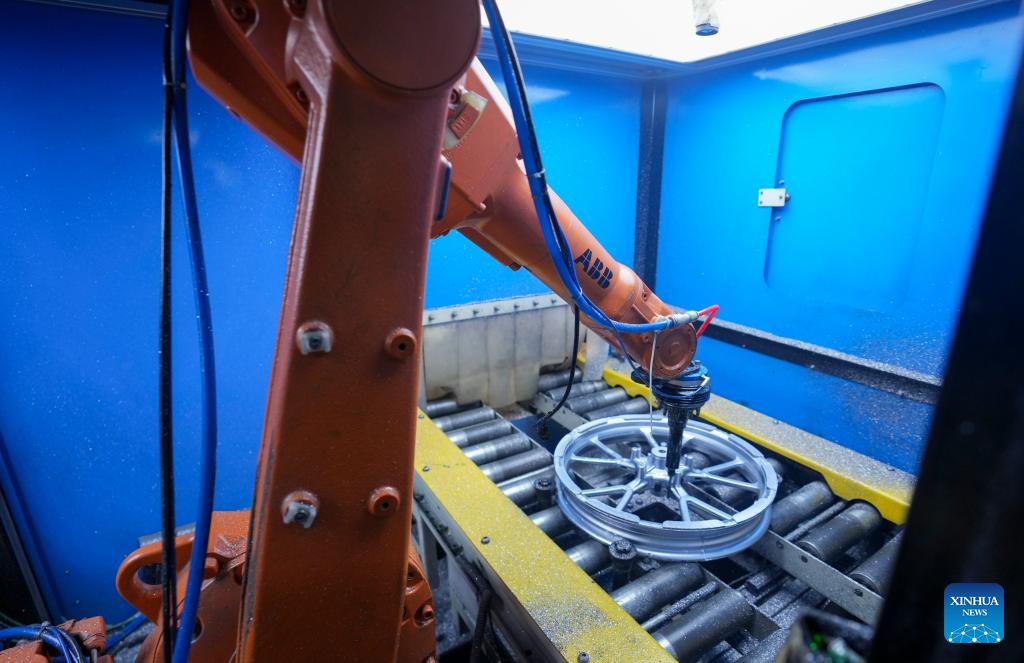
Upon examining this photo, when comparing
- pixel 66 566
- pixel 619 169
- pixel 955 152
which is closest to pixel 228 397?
pixel 66 566

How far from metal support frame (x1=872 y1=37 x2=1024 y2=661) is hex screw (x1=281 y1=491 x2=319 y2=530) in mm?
647

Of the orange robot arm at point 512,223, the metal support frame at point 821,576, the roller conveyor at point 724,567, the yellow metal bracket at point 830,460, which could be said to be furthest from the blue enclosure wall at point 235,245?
the orange robot arm at point 512,223

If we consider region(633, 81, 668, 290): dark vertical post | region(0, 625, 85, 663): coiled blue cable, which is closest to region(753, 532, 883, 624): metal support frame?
region(0, 625, 85, 663): coiled blue cable

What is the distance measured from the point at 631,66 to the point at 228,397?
2.70 meters

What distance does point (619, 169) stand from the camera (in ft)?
10.1

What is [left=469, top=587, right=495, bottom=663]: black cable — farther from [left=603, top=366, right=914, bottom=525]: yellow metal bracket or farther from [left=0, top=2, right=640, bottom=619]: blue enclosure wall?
[left=0, top=2, right=640, bottom=619]: blue enclosure wall

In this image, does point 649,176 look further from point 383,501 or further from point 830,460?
point 383,501

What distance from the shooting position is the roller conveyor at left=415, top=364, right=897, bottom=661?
1.30m

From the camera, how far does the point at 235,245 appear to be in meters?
2.21

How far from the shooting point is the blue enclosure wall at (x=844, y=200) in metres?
1.93

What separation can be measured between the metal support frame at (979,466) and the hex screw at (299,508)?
65cm

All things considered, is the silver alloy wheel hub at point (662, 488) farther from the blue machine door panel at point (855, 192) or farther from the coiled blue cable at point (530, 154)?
the blue machine door panel at point (855, 192)

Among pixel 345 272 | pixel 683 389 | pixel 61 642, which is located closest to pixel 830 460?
pixel 683 389

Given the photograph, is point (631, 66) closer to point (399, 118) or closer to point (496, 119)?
point (496, 119)
